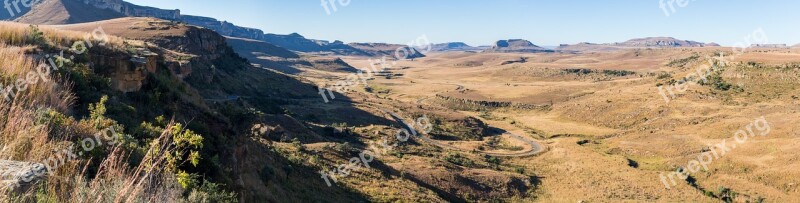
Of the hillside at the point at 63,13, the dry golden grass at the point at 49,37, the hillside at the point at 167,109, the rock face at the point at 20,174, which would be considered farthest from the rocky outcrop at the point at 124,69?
the hillside at the point at 63,13

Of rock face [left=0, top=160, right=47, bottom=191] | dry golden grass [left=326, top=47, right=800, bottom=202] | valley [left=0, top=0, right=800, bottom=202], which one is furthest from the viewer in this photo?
dry golden grass [left=326, top=47, right=800, bottom=202]

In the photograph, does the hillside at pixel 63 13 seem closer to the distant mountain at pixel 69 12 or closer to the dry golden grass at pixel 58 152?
the distant mountain at pixel 69 12

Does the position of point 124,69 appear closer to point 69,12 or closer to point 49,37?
point 49,37

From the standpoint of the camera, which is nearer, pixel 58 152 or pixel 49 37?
pixel 58 152

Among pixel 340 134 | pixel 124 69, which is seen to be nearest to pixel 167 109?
pixel 124 69

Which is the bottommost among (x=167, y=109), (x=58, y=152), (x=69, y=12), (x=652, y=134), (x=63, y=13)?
(x=652, y=134)

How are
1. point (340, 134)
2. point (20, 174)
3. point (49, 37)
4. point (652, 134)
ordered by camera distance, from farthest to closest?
point (652, 134)
point (340, 134)
point (49, 37)
point (20, 174)

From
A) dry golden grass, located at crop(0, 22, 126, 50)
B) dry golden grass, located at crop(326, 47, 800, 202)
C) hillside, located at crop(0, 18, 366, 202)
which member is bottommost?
dry golden grass, located at crop(326, 47, 800, 202)

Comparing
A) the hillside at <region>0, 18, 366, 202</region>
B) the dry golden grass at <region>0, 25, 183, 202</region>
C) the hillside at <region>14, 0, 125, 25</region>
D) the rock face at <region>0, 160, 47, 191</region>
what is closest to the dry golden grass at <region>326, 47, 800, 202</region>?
the hillside at <region>0, 18, 366, 202</region>

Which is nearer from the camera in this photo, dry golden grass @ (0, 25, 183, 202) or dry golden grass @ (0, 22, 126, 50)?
dry golden grass @ (0, 25, 183, 202)

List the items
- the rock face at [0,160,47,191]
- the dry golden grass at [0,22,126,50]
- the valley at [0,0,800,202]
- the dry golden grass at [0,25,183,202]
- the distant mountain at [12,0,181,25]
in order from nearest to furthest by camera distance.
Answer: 1. the rock face at [0,160,47,191]
2. the dry golden grass at [0,25,183,202]
3. the valley at [0,0,800,202]
4. the dry golden grass at [0,22,126,50]
5. the distant mountain at [12,0,181,25]

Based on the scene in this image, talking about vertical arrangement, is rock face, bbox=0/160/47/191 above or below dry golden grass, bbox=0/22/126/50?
below

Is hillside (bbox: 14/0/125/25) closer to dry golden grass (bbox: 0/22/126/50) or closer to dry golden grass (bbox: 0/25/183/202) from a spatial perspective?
dry golden grass (bbox: 0/22/126/50)
